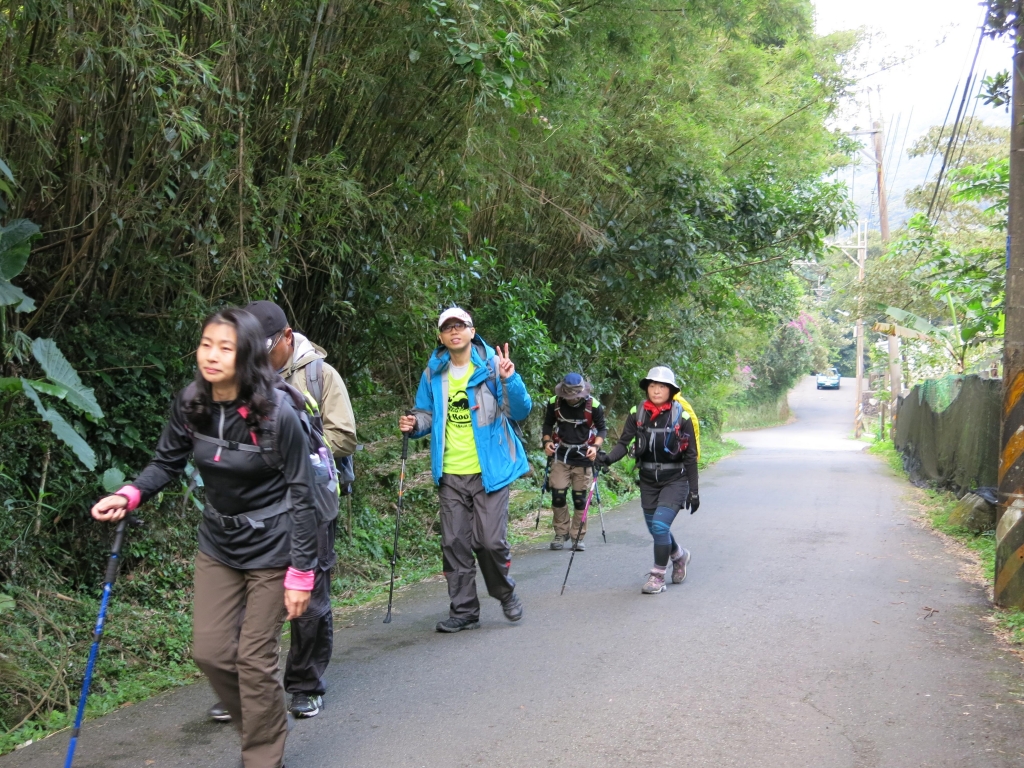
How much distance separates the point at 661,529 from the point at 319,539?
370 centimetres

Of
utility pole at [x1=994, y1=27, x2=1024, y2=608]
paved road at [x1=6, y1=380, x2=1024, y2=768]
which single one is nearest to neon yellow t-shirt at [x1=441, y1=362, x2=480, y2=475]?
paved road at [x1=6, y1=380, x2=1024, y2=768]

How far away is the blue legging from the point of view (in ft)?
25.6

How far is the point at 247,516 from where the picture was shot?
394 cm

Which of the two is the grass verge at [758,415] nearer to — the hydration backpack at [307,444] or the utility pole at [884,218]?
the utility pole at [884,218]

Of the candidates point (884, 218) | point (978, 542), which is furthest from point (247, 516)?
point (884, 218)

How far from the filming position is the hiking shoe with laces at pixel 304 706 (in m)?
4.87

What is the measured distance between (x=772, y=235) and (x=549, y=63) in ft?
22.4

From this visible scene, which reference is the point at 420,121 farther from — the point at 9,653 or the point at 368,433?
the point at 9,653

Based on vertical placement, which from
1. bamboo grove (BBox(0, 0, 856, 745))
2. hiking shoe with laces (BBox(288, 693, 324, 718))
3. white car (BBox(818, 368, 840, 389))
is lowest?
white car (BBox(818, 368, 840, 389))

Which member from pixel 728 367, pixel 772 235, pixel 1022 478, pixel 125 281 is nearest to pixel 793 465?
pixel 728 367

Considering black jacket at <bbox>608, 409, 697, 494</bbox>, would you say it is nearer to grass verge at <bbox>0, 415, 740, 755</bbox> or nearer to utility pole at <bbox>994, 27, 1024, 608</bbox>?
grass verge at <bbox>0, 415, 740, 755</bbox>

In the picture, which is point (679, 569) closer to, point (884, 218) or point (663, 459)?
point (663, 459)

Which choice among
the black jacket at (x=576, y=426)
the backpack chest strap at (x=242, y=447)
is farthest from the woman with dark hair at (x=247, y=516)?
the black jacket at (x=576, y=426)

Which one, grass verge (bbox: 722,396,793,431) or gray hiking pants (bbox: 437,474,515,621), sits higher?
gray hiking pants (bbox: 437,474,515,621)
